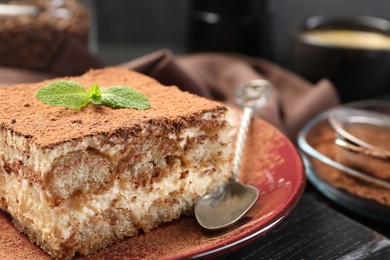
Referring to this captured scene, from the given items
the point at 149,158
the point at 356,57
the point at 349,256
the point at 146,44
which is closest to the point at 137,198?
the point at 149,158

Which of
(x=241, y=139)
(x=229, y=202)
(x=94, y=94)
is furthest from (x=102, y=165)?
(x=241, y=139)

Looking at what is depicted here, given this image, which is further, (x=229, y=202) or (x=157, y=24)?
(x=157, y=24)

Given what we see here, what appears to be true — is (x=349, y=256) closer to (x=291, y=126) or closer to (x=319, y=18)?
(x=291, y=126)

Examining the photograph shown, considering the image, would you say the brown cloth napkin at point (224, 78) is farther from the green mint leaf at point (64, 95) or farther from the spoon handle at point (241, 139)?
the green mint leaf at point (64, 95)

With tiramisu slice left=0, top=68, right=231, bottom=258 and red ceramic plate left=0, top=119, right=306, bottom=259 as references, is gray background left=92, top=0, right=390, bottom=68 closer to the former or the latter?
red ceramic plate left=0, top=119, right=306, bottom=259

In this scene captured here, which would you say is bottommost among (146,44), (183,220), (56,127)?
(146,44)

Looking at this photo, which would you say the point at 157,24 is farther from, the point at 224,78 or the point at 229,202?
the point at 229,202

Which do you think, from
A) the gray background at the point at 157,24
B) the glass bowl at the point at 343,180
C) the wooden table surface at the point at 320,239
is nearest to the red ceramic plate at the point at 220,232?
the wooden table surface at the point at 320,239

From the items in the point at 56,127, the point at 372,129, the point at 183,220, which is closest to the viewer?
the point at 56,127
